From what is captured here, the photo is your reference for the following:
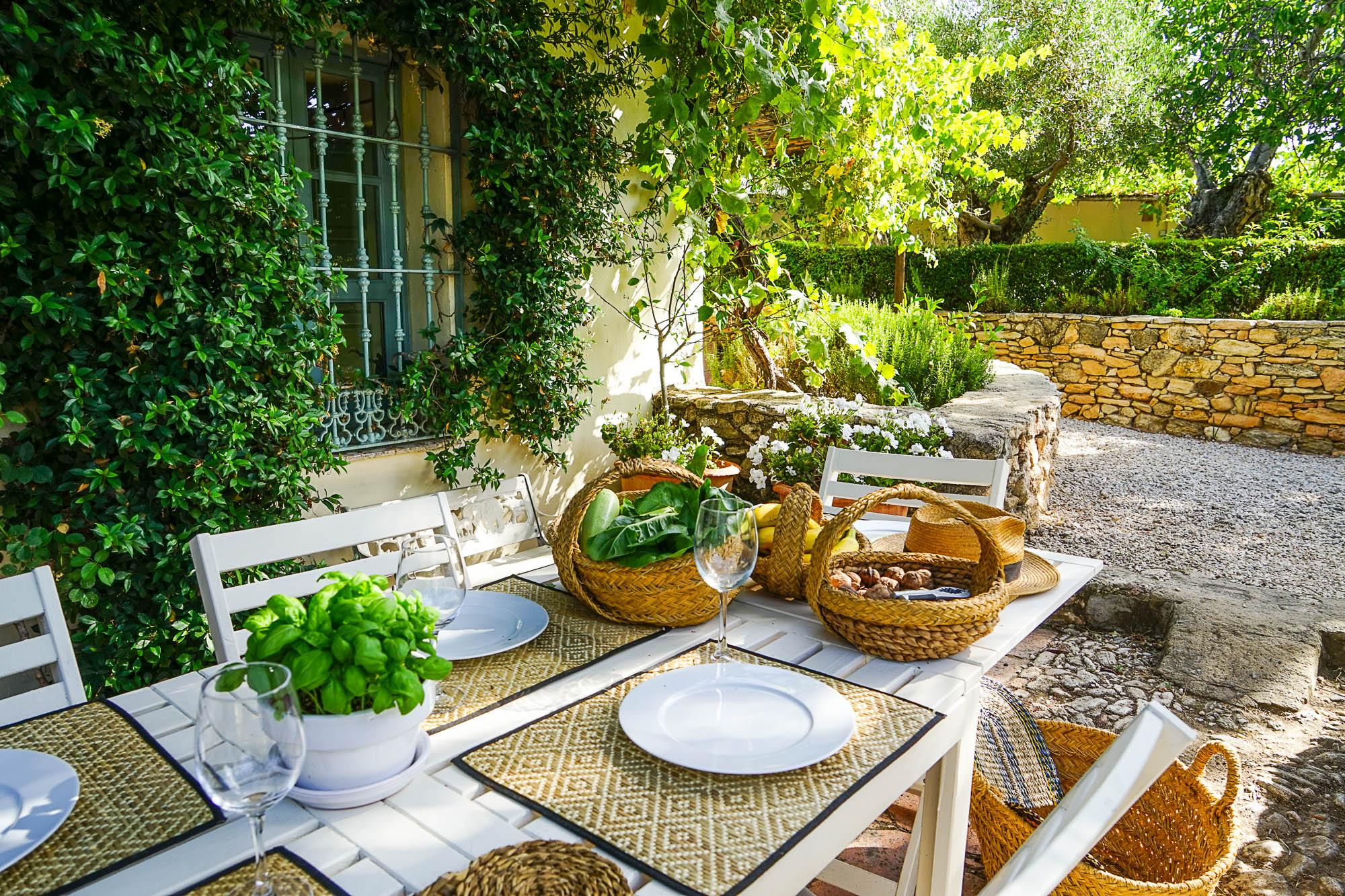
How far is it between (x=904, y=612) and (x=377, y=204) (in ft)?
8.70

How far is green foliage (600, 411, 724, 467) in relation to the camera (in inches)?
152

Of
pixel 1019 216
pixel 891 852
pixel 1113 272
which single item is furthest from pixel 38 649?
pixel 1019 216

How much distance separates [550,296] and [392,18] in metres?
1.08

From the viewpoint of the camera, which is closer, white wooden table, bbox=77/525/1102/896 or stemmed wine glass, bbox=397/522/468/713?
white wooden table, bbox=77/525/1102/896

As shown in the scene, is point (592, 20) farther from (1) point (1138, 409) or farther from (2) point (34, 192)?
(1) point (1138, 409)

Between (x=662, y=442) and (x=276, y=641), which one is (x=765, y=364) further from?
(x=276, y=641)

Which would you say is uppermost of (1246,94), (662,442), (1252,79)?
(1252,79)

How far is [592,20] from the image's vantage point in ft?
11.3

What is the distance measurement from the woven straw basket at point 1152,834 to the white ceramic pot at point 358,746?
105cm

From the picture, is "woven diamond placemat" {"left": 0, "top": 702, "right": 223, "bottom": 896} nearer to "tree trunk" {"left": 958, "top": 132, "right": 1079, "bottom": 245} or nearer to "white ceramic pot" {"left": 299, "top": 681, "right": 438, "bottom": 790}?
"white ceramic pot" {"left": 299, "top": 681, "right": 438, "bottom": 790}

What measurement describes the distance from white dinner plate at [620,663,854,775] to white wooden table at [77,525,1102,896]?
0.30 ft

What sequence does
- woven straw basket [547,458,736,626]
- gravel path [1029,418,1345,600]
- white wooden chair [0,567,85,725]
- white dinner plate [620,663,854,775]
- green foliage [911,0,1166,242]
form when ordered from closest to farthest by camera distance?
1. white dinner plate [620,663,854,775]
2. white wooden chair [0,567,85,725]
3. woven straw basket [547,458,736,626]
4. gravel path [1029,418,1345,600]
5. green foliage [911,0,1166,242]

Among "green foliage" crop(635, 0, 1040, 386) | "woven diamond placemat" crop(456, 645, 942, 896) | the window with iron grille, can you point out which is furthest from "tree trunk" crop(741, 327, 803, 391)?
"woven diamond placemat" crop(456, 645, 942, 896)

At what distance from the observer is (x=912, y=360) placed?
5410 millimetres
